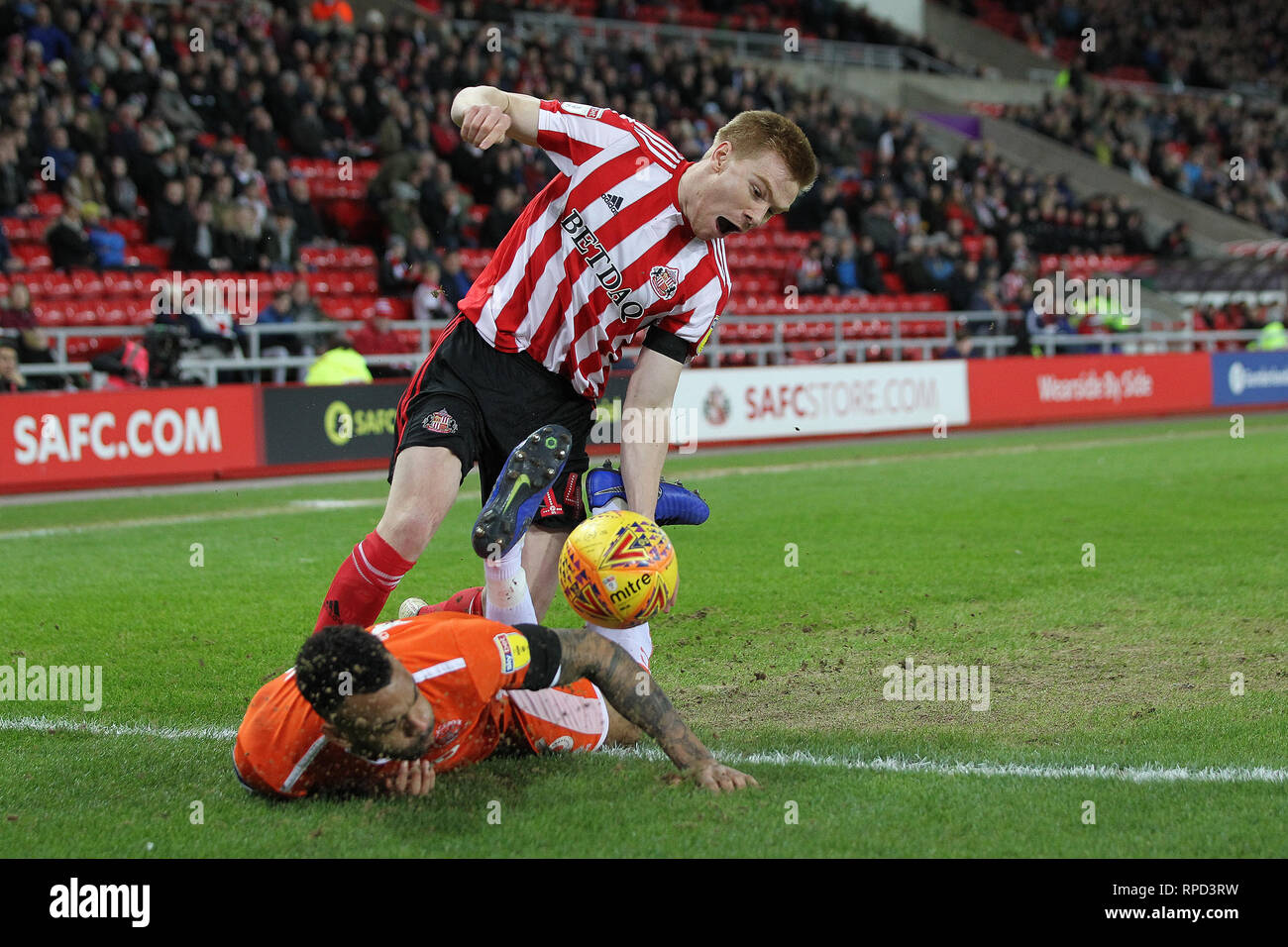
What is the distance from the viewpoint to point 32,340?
14219mm

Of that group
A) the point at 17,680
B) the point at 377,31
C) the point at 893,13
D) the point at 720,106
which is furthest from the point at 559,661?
the point at 893,13

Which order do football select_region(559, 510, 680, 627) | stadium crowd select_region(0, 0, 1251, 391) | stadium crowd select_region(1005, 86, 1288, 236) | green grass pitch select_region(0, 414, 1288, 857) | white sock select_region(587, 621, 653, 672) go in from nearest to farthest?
1. green grass pitch select_region(0, 414, 1288, 857)
2. football select_region(559, 510, 680, 627)
3. white sock select_region(587, 621, 653, 672)
4. stadium crowd select_region(0, 0, 1251, 391)
5. stadium crowd select_region(1005, 86, 1288, 236)

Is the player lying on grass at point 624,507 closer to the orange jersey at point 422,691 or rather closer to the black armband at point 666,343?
the black armband at point 666,343

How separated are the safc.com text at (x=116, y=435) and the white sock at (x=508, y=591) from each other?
10.1 m

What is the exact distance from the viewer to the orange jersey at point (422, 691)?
4039 millimetres

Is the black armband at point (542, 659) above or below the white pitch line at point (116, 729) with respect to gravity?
above

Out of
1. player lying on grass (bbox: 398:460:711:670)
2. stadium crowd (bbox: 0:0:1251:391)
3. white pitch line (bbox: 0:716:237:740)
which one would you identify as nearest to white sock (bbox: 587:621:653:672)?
player lying on grass (bbox: 398:460:711:670)

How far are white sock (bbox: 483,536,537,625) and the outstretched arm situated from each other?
1.32 m

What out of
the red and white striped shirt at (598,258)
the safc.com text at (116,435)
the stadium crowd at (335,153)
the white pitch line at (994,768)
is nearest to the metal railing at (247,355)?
the stadium crowd at (335,153)

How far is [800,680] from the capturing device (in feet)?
19.4

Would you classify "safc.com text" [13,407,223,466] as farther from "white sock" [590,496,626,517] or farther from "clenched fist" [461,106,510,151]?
"clenched fist" [461,106,510,151]

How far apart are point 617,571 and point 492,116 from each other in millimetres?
1542

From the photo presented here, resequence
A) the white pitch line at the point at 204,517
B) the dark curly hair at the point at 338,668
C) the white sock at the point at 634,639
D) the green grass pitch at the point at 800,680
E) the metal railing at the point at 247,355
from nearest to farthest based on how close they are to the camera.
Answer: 1. the dark curly hair at the point at 338,668
2. the green grass pitch at the point at 800,680
3. the white sock at the point at 634,639
4. the white pitch line at the point at 204,517
5. the metal railing at the point at 247,355

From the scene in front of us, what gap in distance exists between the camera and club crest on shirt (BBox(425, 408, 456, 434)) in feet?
16.3
